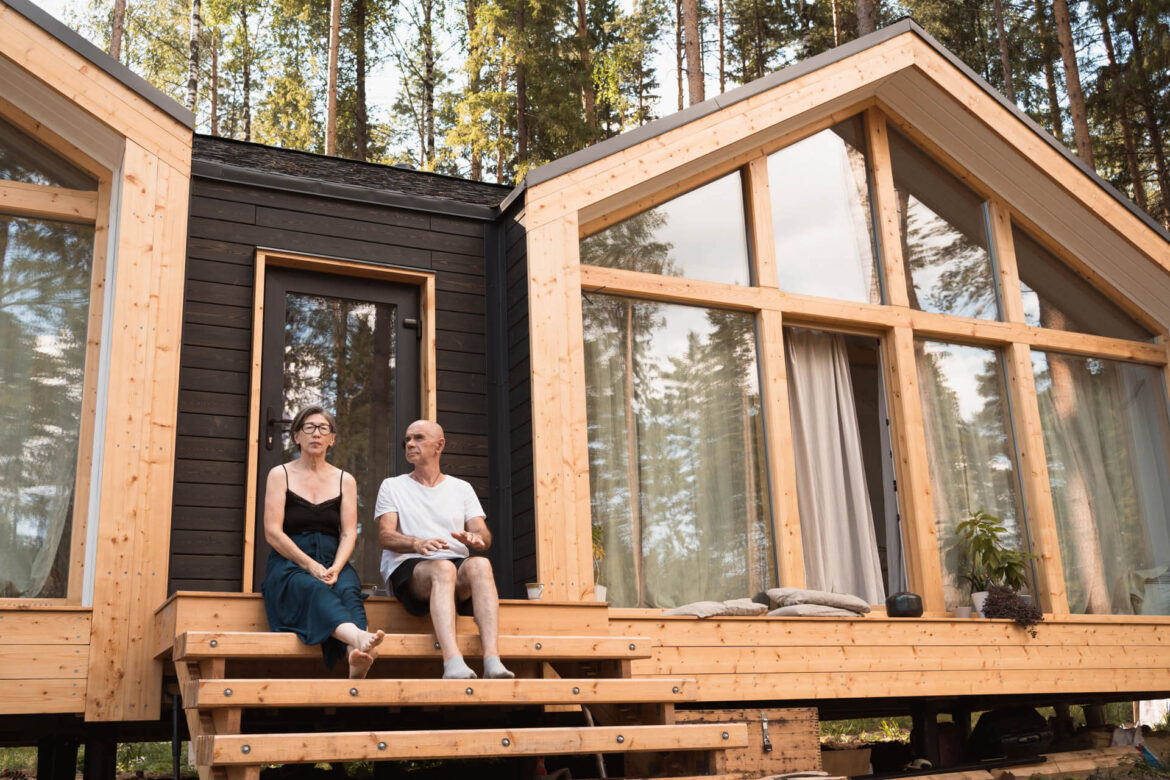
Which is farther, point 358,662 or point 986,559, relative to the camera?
point 986,559

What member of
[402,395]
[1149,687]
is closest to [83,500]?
[402,395]

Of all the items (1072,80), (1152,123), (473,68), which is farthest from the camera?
(473,68)

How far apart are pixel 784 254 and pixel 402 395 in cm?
258

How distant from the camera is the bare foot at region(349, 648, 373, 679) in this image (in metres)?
3.77

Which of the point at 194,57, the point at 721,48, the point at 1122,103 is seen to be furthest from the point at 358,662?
the point at 721,48

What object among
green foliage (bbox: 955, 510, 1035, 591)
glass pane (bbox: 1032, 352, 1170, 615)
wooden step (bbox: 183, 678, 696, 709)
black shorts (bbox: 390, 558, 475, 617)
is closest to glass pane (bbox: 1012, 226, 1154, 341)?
glass pane (bbox: 1032, 352, 1170, 615)

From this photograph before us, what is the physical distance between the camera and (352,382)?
5938 millimetres

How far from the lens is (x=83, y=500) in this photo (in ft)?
A: 16.4

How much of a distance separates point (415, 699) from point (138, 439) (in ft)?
6.32

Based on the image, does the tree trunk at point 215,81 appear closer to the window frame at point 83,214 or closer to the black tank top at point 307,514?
the window frame at point 83,214

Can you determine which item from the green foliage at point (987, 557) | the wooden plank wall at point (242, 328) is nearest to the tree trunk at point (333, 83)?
the wooden plank wall at point (242, 328)

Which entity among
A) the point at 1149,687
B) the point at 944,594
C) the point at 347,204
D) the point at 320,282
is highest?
the point at 347,204

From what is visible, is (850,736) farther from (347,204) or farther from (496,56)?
(496,56)

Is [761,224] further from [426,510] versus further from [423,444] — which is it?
[426,510]
